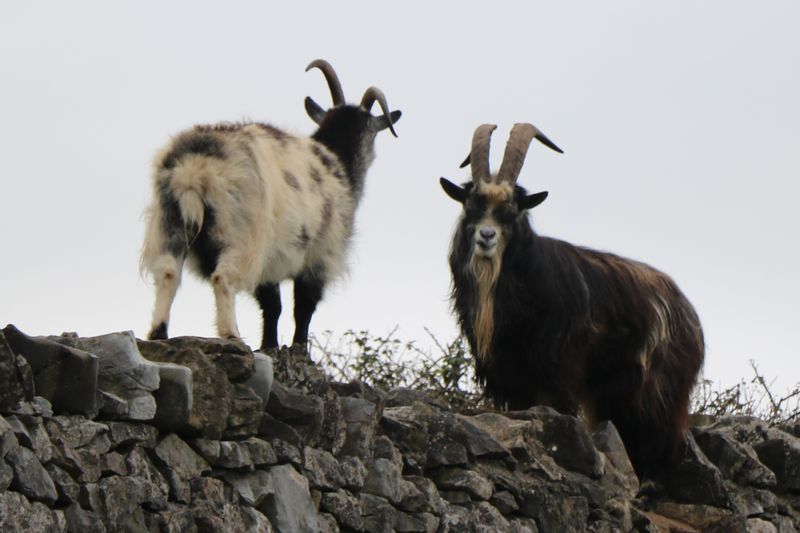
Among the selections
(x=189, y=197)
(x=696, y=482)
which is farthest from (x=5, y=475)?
(x=696, y=482)

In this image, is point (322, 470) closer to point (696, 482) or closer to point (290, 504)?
point (290, 504)

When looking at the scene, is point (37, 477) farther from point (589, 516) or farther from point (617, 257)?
point (617, 257)

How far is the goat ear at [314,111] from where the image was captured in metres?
10.7

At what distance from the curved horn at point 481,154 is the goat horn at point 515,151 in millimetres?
77

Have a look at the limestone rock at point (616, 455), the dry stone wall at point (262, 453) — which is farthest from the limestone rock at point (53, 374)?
the limestone rock at point (616, 455)

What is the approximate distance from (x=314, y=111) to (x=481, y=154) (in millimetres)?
2209

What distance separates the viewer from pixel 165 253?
23.8ft

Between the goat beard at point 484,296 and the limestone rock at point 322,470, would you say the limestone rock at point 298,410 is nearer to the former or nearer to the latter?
the limestone rock at point 322,470

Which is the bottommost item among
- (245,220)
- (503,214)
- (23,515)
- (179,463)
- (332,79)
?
(23,515)

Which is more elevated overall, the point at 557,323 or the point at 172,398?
the point at 557,323

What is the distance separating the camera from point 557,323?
337 inches

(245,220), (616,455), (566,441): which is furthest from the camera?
(616,455)

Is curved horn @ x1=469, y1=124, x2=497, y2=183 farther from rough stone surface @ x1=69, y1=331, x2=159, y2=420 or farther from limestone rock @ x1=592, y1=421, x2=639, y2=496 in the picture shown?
rough stone surface @ x1=69, y1=331, x2=159, y2=420

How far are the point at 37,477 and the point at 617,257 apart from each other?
5.56 metres
